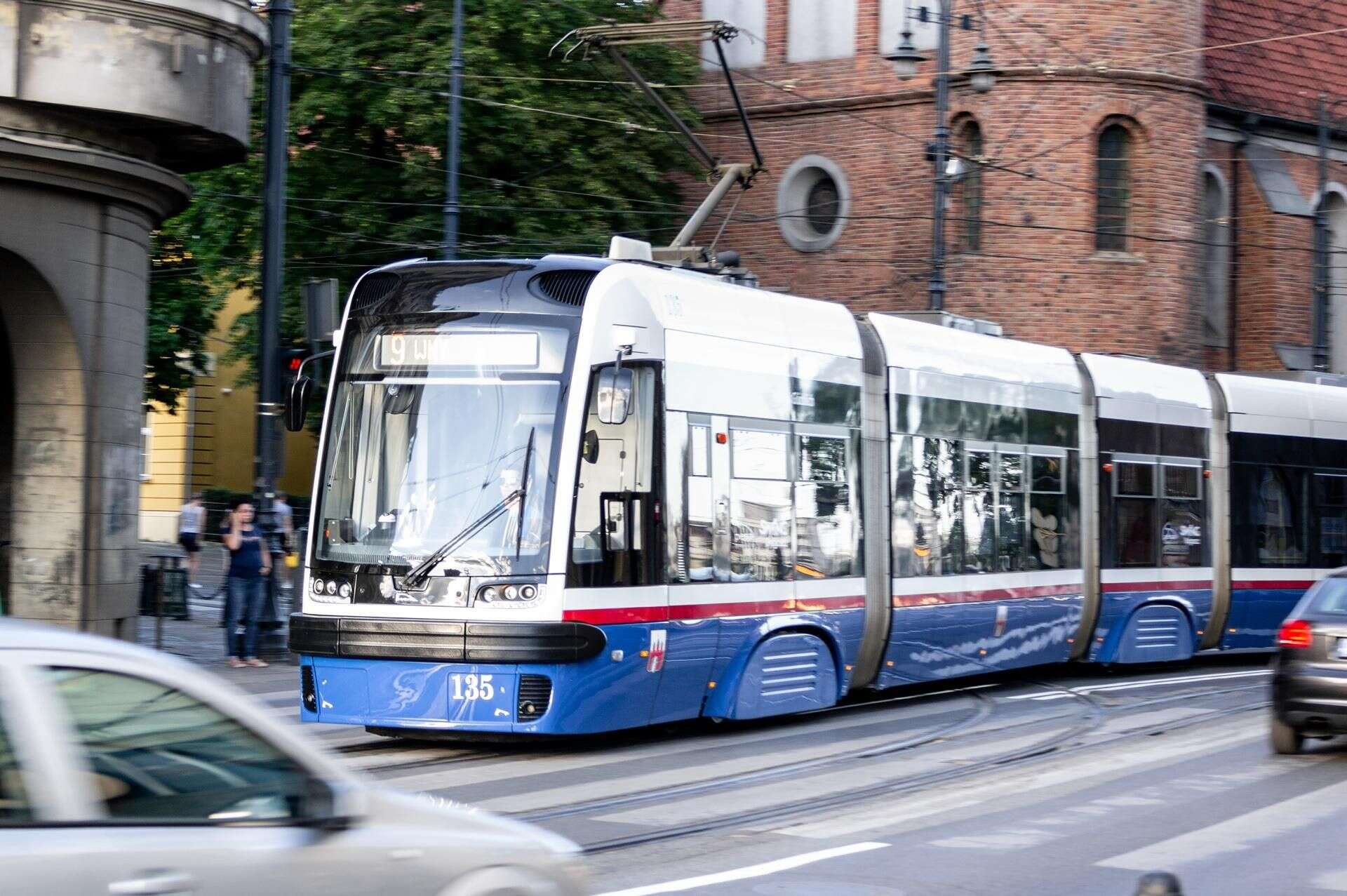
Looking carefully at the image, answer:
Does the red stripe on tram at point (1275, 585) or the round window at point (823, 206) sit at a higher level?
the round window at point (823, 206)

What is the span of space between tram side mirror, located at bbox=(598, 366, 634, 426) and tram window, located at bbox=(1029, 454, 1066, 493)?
6.30 meters

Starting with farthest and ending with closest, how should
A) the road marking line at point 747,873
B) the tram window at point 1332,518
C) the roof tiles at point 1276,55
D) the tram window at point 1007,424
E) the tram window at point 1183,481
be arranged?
the roof tiles at point 1276,55
the tram window at point 1332,518
the tram window at point 1183,481
the tram window at point 1007,424
the road marking line at point 747,873

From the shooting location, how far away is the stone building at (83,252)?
14.0m

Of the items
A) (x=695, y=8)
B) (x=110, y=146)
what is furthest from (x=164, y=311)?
(x=110, y=146)

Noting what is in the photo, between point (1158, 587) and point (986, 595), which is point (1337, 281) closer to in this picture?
point (1158, 587)

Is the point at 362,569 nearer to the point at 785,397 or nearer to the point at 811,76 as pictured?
the point at 785,397

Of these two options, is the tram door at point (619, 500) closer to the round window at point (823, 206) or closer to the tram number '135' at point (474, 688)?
the tram number '135' at point (474, 688)

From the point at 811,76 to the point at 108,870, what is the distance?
32227mm

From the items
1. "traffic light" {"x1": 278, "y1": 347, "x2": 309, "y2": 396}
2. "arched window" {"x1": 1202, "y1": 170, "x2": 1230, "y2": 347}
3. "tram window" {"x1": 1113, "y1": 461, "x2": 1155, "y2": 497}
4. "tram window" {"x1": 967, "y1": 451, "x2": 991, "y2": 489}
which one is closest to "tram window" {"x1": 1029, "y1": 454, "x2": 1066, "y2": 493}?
"tram window" {"x1": 967, "y1": 451, "x2": 991, "y2": 489}

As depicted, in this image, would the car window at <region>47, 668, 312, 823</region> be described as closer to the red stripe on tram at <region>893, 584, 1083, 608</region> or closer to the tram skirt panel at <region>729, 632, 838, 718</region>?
the tram skirt panel at <region>729, 632, 838, 718</region>

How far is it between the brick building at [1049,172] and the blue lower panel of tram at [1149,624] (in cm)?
1400

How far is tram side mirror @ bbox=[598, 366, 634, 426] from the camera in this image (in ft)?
35.8

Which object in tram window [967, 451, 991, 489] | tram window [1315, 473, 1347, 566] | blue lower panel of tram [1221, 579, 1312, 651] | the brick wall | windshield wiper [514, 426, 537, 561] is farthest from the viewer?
the brick wall

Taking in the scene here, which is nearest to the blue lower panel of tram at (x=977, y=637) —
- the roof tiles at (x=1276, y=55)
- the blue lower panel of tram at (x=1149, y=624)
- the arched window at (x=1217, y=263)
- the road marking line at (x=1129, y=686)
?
the road marking line at (x=1129, y=686)
